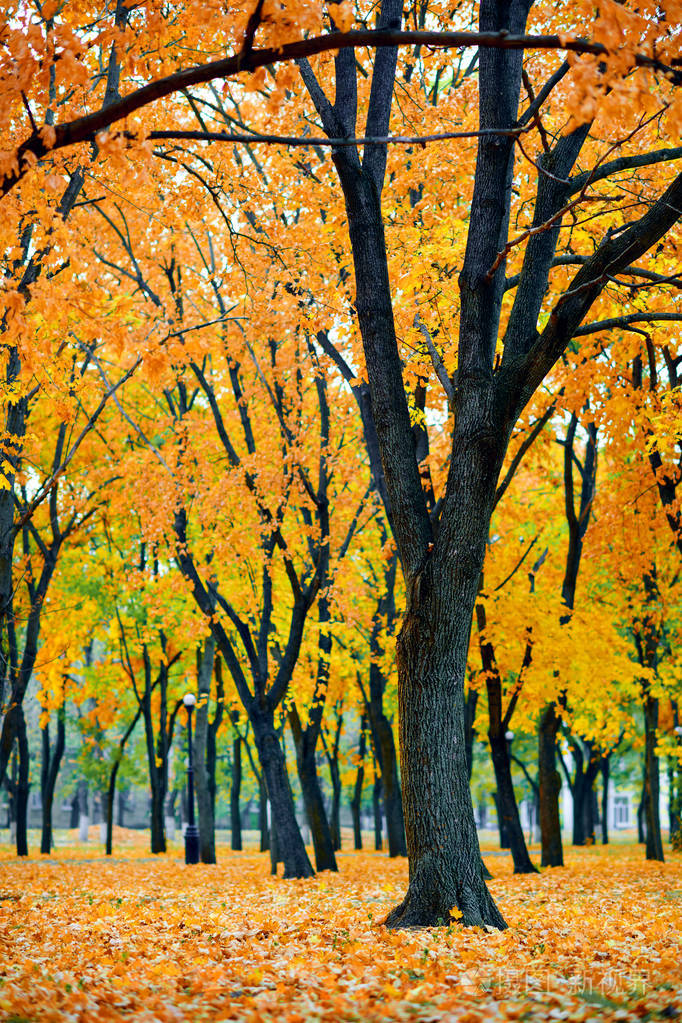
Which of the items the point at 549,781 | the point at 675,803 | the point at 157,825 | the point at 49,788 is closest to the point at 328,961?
the point at 549,781

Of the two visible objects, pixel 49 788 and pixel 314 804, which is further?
pixel 49 788

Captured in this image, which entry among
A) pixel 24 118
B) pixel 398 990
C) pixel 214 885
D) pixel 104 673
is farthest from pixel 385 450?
pixel 104 673

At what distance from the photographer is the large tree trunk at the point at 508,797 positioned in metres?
13.9

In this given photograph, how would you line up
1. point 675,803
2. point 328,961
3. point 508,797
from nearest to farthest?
point 328,961 < point 508,797 < point 675,803

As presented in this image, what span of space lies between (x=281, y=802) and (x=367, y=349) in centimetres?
870

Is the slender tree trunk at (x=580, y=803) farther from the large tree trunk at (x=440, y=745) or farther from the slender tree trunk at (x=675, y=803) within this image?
the large tree trunk at (x=440, y=745)

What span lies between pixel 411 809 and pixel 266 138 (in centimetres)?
495

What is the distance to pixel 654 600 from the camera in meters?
17.6

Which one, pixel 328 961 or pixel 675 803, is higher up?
pixel 328 961

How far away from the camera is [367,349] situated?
24.2 feet

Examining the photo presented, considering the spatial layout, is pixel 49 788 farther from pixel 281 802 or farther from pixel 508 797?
pixel 508 797

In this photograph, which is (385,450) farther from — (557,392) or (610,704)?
(610,704)

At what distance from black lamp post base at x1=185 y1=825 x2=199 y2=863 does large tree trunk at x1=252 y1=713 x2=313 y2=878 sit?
16.3ft

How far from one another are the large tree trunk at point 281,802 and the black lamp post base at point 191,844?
195 inches
